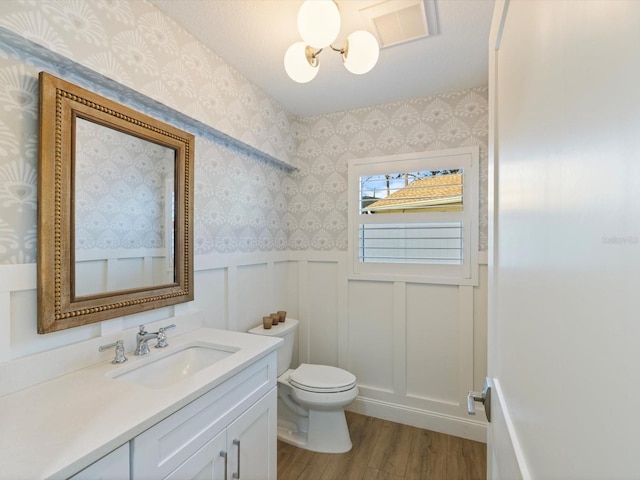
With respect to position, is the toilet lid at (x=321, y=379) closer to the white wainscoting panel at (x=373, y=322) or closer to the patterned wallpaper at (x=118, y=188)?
the white wainscoting panel at (x=373, y=322)

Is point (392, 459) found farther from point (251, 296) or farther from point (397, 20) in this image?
point (397, 20)

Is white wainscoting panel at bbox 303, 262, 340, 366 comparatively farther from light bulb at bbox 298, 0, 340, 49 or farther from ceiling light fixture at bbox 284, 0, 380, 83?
light bulb at bbox 298, 0, 340, 49

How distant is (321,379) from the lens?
209 centimetres

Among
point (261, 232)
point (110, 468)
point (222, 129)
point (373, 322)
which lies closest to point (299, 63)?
point (222, 129)

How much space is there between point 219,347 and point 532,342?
4.44 feet

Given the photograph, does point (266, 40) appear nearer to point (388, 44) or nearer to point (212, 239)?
point (388, 44)

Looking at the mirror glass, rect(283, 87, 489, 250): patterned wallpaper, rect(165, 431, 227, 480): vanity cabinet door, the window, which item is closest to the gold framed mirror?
the mirror glass

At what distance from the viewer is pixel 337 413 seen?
202cm

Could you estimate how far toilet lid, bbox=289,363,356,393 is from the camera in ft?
6.42

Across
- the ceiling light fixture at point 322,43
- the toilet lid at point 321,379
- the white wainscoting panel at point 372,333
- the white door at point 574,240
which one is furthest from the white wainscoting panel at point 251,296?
the white door at point 574,240

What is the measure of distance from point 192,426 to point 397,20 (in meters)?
1.96

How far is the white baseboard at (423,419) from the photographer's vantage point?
210 centimetres

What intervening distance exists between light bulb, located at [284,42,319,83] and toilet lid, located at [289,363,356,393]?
70.9 inches

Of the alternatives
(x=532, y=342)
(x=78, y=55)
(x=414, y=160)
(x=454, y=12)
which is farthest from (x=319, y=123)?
(x=532, y=342)
